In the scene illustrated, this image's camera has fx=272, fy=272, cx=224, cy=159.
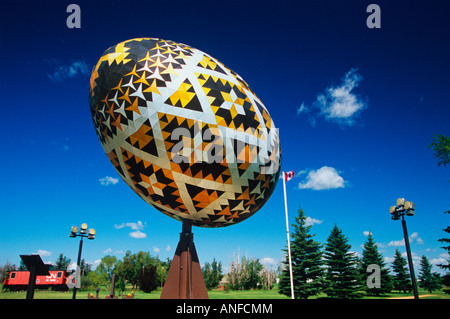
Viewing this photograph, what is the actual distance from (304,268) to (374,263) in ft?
44.9

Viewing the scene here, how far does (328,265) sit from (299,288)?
489cm

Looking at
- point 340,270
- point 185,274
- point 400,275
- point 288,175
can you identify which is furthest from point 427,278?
point 185,274

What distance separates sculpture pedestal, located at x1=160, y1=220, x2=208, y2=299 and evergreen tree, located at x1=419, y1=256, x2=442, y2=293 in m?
55.8

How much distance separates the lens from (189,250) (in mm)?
A: 13234

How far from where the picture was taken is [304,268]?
31.9m

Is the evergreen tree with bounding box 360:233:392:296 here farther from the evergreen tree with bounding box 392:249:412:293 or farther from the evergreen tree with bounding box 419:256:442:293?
the evergreen tree with bounding box 419:256:442:293

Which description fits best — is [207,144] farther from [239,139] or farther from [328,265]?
[328,265]

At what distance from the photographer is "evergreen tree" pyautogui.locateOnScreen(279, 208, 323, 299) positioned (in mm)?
30609

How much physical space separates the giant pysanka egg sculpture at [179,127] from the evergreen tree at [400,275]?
139 ft

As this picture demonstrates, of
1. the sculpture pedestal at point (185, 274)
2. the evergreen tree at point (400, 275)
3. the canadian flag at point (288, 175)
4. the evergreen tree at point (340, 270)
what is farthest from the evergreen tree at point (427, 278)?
the sculpture pedestal at point (185, 274)

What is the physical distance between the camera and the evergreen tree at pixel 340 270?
1195 inches

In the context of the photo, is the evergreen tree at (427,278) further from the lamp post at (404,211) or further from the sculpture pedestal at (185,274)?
the sculpture pedestal at (185,274)

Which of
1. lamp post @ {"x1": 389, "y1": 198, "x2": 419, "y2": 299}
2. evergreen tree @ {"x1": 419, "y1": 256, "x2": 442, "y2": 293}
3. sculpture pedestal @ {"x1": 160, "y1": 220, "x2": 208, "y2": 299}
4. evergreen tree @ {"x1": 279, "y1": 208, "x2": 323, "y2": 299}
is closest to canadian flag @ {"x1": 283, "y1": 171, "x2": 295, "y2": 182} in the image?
lamp post @ {"x1": 389, "y1": 198, "x2": 419, "y2": 299}

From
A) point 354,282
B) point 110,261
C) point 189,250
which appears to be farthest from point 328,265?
point 110,261
